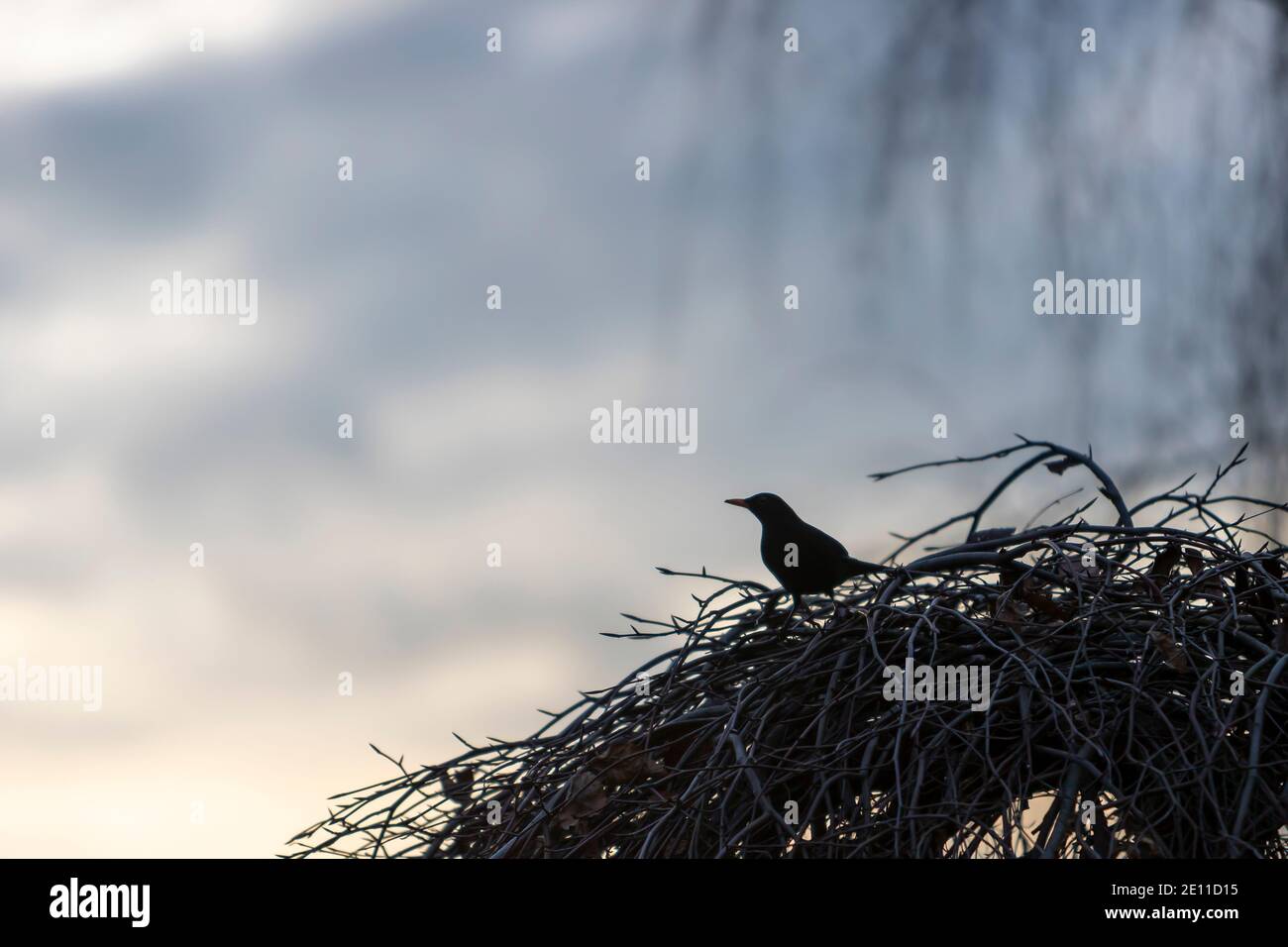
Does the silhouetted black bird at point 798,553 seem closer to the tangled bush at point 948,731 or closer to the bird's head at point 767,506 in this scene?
the bird's head at point 767,506

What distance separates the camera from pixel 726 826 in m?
2.26

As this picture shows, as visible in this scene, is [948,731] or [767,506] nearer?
[948,731]

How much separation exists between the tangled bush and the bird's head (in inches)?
35.4

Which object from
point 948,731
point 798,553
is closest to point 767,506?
point 798,553

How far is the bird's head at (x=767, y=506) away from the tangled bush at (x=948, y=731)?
899mm

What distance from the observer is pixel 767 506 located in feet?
12.2

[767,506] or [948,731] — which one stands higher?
[767,506]

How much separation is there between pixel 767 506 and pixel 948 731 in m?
1.61

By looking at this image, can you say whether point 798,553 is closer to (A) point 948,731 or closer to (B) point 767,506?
(B) point 767,506

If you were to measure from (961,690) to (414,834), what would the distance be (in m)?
1.26

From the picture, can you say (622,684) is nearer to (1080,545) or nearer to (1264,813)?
(1080,545)

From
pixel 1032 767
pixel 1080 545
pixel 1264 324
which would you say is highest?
pixel 1264 324
